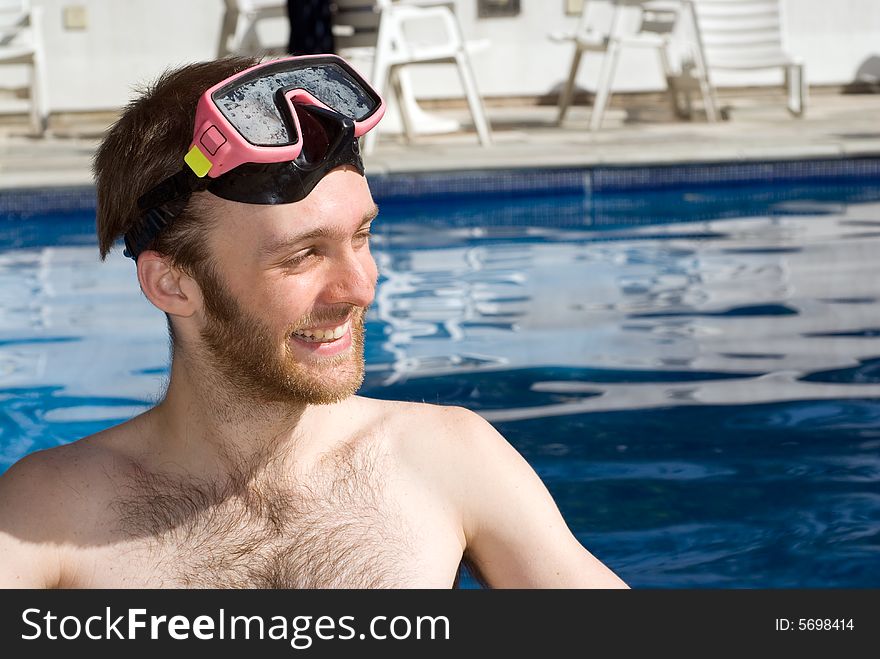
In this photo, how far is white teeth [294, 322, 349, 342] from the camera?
216cm

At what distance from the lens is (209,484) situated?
7.63 ft

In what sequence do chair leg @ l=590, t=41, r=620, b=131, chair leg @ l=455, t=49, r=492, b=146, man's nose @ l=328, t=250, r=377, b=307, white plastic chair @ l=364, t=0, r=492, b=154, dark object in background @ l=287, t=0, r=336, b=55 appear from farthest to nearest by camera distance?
chair leg @ l=590, t=41, r=620, b=131 → chair leg @ l=455, t=49, r=492, b=146 → white plastic chair @ l=364, t=0, r=492, b=154 → dark object in background @ l=287, t=0, r=336, b=55 → man's nose @ l=328, t=250, r=377, b=307

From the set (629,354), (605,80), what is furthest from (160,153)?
(605,80)

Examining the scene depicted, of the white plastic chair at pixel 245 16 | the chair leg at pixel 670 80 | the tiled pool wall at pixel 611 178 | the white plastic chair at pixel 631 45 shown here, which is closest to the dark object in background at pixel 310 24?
the white plastic chair at pixel 245 16

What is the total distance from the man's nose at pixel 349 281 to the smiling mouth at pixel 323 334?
0.04 m

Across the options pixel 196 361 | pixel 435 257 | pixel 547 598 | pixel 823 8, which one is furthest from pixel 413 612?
pixel 823 8

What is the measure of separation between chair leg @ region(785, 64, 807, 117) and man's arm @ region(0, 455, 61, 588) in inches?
384

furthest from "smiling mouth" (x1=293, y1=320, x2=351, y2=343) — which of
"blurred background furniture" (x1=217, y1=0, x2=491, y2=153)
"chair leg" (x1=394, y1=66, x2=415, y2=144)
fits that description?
"chair leg" (x1=394, y1=66, x2=415, y2=144)

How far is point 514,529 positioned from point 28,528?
79cm

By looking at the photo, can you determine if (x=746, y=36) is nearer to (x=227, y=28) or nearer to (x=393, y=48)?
(x=393, y=48)

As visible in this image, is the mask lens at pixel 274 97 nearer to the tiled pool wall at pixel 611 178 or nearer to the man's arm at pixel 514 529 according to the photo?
the man's arm at pixel 514 529

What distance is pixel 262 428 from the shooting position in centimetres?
233

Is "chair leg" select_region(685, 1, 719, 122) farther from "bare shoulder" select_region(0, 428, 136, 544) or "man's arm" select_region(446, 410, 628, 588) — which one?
"bare shoulder" select_region(0, 428, 136, 544)

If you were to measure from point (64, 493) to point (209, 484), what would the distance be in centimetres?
24
